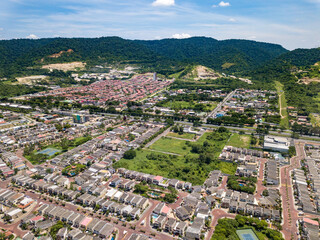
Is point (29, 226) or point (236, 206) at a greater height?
point (236, 206)

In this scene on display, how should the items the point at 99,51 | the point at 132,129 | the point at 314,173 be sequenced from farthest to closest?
the point at 99,51 → the point at 132,129 → the point at 314,173

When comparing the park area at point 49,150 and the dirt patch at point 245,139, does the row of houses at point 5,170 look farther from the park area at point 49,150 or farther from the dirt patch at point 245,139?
the dirt patch at point 245,139

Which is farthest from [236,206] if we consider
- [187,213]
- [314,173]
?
[314,173]

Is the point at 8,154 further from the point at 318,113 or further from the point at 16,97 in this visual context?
the point at 318,113

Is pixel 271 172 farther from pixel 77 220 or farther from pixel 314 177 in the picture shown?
pixel 77 220

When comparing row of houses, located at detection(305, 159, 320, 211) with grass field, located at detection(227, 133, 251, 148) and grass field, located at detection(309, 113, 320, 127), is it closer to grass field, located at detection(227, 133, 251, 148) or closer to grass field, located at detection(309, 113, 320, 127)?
grass field, located at detection(227, 133, 251, 148)

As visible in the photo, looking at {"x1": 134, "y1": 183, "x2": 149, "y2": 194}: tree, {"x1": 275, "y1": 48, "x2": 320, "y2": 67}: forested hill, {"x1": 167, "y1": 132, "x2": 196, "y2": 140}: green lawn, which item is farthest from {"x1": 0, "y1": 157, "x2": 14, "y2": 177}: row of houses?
{"x1": 275, "y1": 48, "x2": 320, "y2": 67}: forested hill
